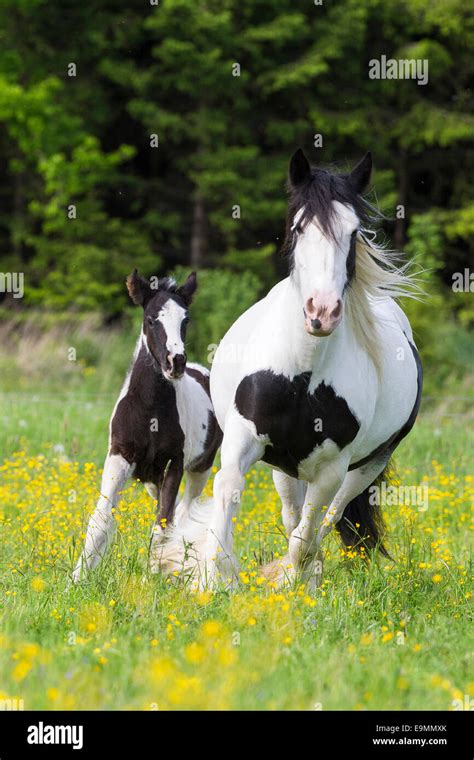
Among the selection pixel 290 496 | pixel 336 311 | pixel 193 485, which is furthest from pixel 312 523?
pixel 193 485

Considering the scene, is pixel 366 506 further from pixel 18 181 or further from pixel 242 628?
pixel 18 181

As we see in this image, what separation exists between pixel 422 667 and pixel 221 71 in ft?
67.7

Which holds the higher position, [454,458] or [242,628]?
[454,458]

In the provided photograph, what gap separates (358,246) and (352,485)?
179cm

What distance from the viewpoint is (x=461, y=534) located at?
7.82 m

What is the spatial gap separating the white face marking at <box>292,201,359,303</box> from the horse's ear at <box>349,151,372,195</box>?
0.28m

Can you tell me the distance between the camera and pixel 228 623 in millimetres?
4812

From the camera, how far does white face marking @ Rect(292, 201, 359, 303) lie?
4758 millimetres

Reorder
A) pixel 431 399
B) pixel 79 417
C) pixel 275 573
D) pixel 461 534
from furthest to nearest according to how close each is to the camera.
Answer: pixel 431 399 → pixel 79 417 → pixel 461 534 → pixel 275 573

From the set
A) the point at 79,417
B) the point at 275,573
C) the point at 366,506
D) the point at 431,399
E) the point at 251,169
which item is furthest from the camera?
the point at 251,169

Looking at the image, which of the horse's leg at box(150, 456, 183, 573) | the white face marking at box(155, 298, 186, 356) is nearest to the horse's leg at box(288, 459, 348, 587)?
the horse's leg at box(150, 456, 183, 573)
